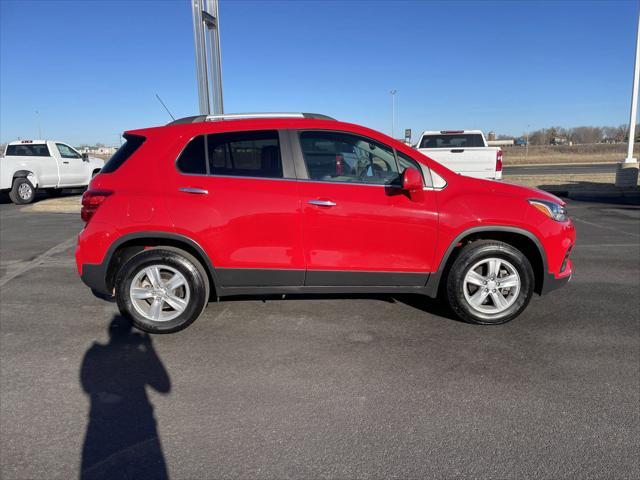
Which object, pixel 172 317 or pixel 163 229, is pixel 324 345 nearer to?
pixel 172 317

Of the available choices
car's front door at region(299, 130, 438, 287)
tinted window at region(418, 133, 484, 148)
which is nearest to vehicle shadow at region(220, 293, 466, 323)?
car's front door at region(299, 130, 438, 287)

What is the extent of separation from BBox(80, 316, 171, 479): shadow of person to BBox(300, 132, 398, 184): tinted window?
82.5 inches

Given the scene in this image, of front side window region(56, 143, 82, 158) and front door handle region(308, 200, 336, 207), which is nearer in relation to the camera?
front door handle region(308, 200, 336, 207)

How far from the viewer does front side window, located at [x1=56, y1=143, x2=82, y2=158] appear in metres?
15.7

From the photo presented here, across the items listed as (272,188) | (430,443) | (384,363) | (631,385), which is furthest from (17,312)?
(631,385)

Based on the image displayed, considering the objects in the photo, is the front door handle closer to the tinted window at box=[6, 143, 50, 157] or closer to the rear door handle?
the rear door handle

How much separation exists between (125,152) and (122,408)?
2.29 meters

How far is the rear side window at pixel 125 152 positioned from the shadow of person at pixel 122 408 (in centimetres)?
150

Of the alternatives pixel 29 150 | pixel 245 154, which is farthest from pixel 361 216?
pixel 29 150

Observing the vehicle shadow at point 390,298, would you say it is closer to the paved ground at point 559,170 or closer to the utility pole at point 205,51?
the utility pole at point 205,51

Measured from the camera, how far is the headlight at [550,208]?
4.18m

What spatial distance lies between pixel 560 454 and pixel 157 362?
2847 mm

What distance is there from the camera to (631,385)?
321cm

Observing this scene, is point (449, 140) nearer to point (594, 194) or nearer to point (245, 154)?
point (594, 194)
